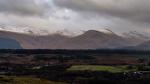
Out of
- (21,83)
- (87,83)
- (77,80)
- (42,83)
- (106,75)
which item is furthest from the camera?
(106,75)

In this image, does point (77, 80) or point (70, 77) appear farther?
point (70, 77)

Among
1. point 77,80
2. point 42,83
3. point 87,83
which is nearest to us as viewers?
point 42,83

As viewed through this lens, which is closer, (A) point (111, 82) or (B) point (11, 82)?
(B) point (11, 82)

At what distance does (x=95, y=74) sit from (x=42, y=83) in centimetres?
5463

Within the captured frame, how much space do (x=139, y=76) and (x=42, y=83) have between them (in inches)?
2264

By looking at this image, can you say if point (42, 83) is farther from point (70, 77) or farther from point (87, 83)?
point (70, 77)

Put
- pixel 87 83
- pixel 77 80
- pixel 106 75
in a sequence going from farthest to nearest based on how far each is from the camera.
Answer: pixel 106 75 < pixel 77 80 < pixel 87 83

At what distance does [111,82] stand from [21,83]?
47.5m

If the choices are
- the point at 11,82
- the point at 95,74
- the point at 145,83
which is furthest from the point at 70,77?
the point at 11,82

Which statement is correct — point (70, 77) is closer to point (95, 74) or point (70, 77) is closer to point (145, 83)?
point (95, 74)

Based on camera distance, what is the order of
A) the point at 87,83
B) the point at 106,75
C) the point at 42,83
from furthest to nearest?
the point at 106,75, the point at 87,83, the point at 42,83

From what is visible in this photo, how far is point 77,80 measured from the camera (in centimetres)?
17888

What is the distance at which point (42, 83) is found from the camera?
481ft

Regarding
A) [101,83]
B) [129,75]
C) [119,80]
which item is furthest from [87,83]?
[129,75]
